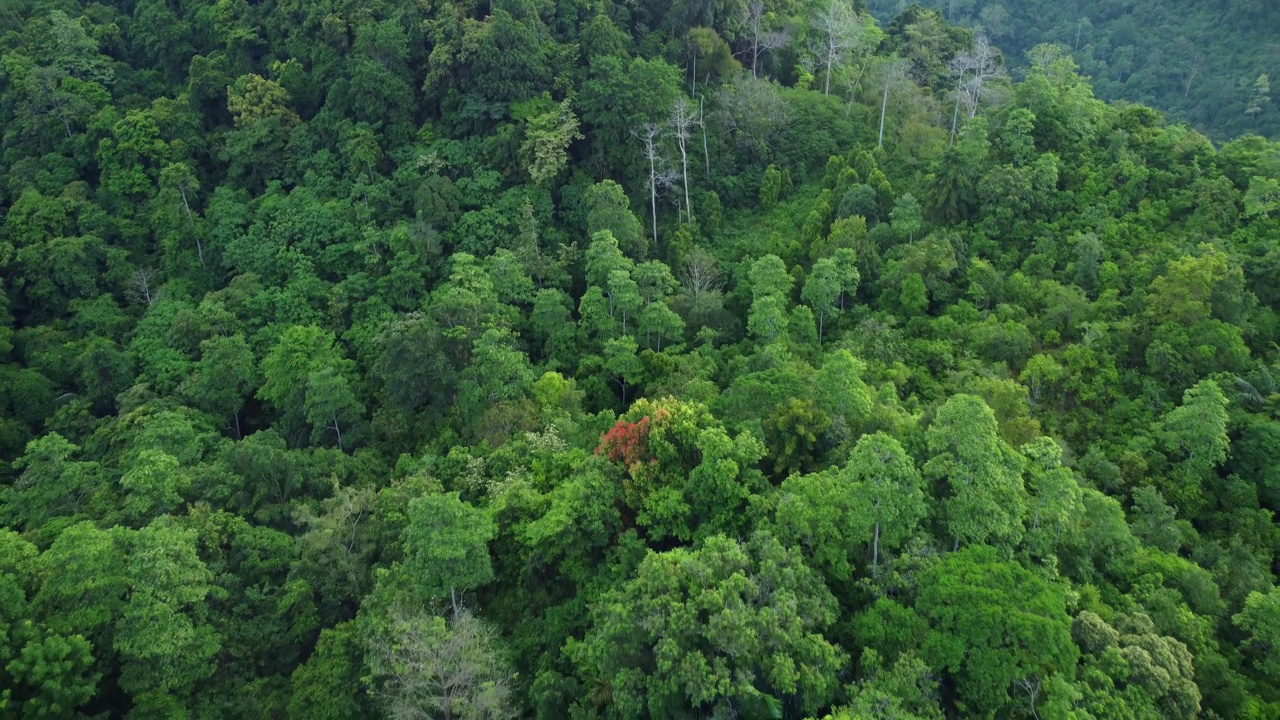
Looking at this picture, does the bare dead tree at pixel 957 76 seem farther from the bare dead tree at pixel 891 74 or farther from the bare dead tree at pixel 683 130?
the bare dead tree at pixel 683 130

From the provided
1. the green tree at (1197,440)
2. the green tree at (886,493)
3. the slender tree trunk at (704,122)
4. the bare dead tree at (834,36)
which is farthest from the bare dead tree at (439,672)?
the bare dead tree at (834,36)

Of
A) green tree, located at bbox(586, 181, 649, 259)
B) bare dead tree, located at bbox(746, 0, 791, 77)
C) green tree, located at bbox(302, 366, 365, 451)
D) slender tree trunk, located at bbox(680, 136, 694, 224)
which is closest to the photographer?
green tree, located at bbox(302, 366, 365, 451)

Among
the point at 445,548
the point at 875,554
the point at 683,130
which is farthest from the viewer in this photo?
the point at 683,130

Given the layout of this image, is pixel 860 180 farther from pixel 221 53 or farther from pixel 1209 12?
pixel 1209 12

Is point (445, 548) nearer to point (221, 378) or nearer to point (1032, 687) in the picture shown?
point (1032, 687)

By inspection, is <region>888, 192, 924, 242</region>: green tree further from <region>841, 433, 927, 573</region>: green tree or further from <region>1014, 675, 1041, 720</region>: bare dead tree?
<region>1014, 675, 1041, 720</region>: bare dead tree

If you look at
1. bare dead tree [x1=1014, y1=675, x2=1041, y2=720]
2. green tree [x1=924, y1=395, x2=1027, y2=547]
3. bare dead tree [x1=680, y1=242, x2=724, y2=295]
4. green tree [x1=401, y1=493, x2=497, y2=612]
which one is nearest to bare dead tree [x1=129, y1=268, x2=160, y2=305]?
bare dead tree [x1=680, y1=242, x2=724, y2=295]

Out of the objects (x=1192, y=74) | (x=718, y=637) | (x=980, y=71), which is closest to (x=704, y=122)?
(x=980, y=71)

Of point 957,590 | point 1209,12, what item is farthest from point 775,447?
point 1209,12
